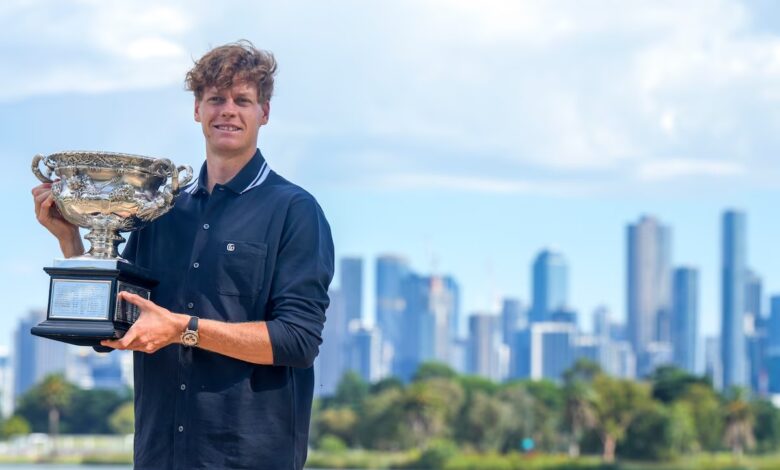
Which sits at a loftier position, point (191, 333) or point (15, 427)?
point (15, 427)

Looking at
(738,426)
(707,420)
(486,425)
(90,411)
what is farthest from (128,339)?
(90,411)

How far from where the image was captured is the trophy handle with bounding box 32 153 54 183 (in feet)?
16.9

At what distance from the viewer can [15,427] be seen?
124 metres

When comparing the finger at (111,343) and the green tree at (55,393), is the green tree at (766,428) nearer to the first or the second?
the green tree at (55,393)

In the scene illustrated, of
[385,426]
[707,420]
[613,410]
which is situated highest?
[613,410]

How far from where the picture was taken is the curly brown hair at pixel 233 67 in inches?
200

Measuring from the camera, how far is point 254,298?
16.7 ft

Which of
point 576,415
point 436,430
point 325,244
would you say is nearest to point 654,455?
point 576,415

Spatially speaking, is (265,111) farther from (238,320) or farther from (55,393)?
(55,393)

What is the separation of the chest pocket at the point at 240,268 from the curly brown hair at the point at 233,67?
1.55ft

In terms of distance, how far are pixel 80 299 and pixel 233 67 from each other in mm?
826

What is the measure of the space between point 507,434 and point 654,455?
10402 mm

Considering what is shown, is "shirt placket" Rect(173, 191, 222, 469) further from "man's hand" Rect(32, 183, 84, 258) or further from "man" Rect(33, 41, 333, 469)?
"man's hand" Rect(32, 183, 84, 258)

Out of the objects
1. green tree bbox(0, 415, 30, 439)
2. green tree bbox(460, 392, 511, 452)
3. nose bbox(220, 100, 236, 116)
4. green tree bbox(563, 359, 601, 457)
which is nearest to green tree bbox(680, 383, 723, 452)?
green tree bbox(563, 359, 601, 457)
